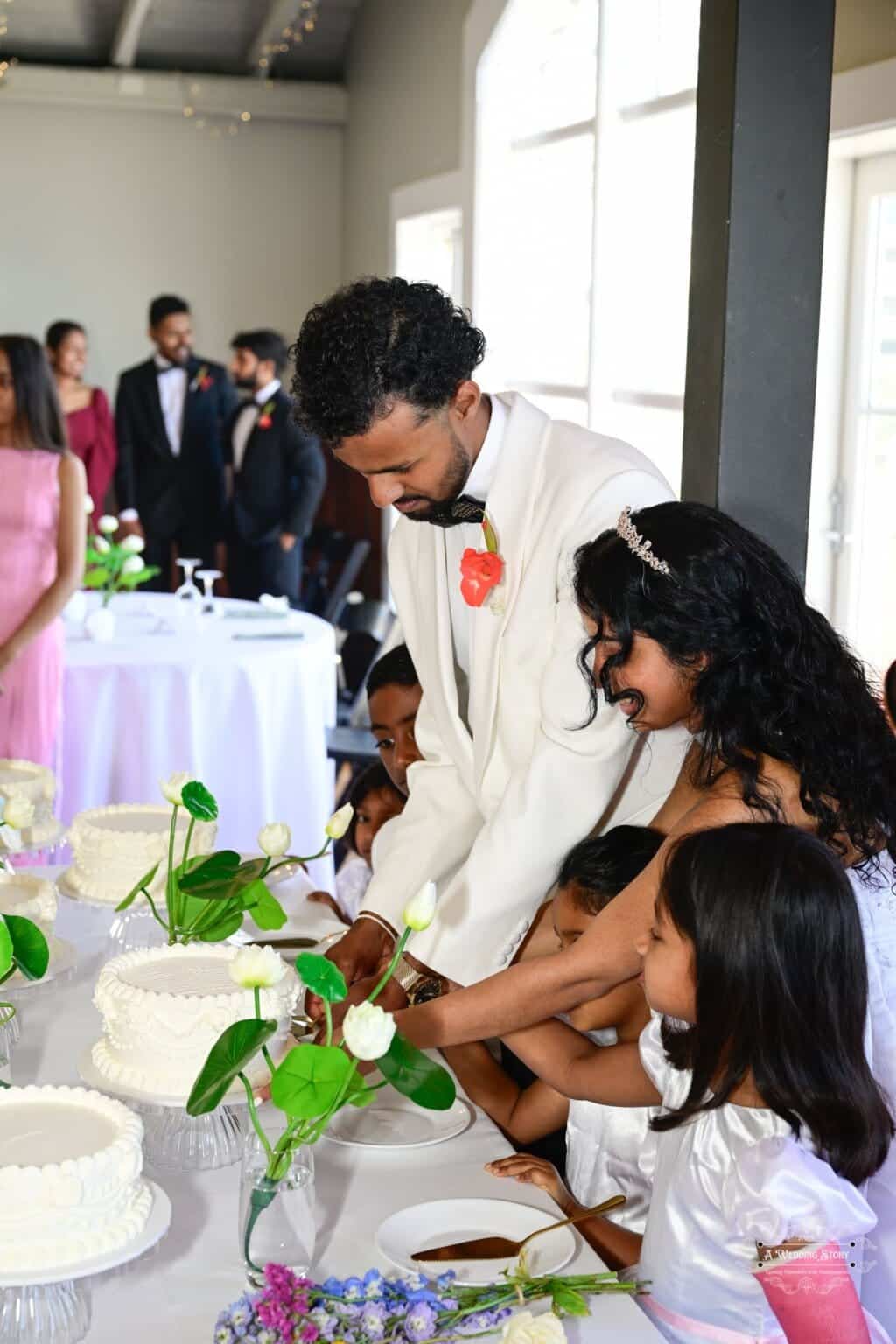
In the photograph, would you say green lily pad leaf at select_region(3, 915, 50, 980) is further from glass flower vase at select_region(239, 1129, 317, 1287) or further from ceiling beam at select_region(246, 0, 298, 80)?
ceiling beam at select_region(246, 0, 298, 80)

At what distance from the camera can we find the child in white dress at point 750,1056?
1.50m

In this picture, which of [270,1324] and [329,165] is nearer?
[270,1324]

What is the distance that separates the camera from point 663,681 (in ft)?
5.69

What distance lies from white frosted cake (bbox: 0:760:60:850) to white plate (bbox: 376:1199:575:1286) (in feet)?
3.28

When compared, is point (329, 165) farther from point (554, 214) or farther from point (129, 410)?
point (554, 214)

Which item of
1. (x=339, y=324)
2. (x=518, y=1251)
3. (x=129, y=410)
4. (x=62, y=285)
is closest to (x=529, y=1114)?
(x=518, y=1251)

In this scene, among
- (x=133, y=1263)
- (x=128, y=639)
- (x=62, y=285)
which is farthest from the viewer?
(x=62, y=285)

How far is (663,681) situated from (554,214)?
429 centimetres

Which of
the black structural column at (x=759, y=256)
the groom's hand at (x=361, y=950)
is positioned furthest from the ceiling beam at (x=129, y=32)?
the groom's hand at (x=361, y=950)

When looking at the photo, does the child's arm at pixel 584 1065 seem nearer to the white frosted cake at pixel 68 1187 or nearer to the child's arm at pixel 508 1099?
the child's arm at pixel 508 1099

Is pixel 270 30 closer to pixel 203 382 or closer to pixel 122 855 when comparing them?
pixel 203 382

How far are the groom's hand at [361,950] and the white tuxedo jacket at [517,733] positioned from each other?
3cm

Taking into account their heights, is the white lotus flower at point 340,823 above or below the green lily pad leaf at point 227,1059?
above

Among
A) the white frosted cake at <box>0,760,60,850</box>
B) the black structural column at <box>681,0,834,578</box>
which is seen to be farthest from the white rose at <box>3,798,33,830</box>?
the black structural column at <box>681,0,834,578</box>
